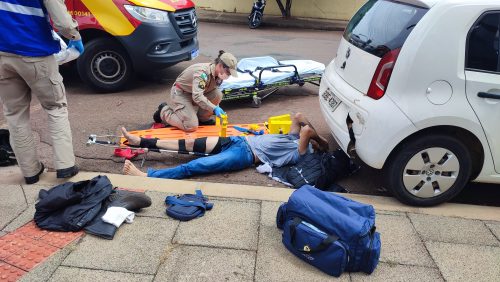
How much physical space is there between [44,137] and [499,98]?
456 centimetres

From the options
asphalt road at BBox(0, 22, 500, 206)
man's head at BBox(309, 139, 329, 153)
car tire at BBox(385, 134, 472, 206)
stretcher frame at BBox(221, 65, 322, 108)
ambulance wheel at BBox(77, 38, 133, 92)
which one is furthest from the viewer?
ambulance wheel at BBox(77, 38, 133, 92)

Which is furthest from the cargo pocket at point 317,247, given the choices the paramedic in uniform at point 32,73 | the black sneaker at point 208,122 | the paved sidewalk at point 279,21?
the paved sidewalk at point 279,21

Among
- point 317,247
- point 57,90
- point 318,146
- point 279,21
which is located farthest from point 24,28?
point 279,21

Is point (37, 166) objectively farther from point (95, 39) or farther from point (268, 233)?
point (95, 39)

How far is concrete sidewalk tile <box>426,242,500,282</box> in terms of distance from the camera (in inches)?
111

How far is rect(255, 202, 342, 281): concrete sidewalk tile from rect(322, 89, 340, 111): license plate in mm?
1484

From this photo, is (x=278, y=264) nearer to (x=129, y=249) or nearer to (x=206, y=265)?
(x=206, y=265)

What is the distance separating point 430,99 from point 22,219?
10.6 feet

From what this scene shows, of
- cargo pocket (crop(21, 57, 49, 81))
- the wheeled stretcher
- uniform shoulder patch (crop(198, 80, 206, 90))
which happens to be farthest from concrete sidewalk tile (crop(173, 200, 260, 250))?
the wheeled stretcher

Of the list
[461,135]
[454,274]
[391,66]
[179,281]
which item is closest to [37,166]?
[179,281]

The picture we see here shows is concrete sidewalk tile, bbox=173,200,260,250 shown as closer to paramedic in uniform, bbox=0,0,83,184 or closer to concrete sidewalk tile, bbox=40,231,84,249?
concrete sidewalk tile, bbox=40,231,84,249

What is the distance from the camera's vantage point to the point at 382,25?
12.4ft

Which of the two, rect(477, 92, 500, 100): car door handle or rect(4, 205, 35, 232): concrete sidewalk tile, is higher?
rect(477, 92, 500, 100): car door handle

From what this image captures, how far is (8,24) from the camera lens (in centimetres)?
332
